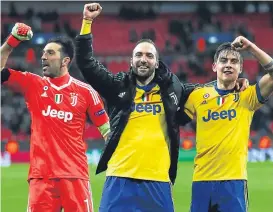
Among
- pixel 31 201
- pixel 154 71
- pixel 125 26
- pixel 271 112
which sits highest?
pixel 125 26

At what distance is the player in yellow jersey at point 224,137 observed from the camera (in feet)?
19.9

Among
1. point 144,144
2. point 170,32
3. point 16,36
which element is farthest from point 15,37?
point 170,32

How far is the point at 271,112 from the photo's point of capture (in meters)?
27.7

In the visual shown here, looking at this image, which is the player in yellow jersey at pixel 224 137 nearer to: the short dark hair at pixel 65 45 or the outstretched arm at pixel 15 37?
the short dark hair at pixel 65 45

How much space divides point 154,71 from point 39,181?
1.51 metres

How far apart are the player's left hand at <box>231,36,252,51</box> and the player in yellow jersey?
9.3 inches

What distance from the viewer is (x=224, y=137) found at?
6.11 metres

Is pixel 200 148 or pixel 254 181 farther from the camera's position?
pixel 254 181

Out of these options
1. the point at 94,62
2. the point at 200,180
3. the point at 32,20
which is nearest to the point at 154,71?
the point at 94,62

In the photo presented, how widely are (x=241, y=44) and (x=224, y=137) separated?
33.2 inches

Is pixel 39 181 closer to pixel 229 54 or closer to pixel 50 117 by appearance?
pixel 50 117

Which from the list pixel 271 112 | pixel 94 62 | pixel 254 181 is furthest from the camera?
pixel 271 112

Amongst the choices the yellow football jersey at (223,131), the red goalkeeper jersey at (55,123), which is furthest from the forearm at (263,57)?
the red goalkeeper jersey at (55,123)

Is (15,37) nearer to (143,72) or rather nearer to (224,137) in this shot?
(143,72)
